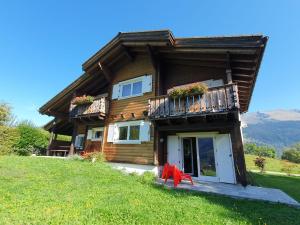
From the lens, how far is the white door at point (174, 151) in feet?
37.5

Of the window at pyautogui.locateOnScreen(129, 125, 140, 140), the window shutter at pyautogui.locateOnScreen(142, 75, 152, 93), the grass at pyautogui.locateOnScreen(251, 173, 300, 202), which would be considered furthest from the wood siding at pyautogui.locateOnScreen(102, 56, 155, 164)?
the grass at pyautogui.locateOnScreen(251, 173, 300, 202)

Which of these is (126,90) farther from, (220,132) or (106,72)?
(220,132)

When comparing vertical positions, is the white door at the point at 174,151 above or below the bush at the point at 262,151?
below

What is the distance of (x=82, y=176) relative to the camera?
880cm

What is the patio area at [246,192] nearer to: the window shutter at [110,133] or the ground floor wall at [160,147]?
the ground floor wall at [160,147]

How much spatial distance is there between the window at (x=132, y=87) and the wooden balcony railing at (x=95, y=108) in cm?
103

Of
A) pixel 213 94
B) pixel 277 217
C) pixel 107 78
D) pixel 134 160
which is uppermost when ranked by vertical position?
pixel 107 78

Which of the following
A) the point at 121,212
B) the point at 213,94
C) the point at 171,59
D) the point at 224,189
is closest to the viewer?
the point at 121,212

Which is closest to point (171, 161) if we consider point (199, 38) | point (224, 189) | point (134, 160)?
point (134, 160)

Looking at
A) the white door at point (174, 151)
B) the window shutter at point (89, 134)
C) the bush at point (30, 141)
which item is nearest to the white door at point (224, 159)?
the white door at point (174, 151)

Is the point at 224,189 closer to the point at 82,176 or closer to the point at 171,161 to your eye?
the point at 171,161

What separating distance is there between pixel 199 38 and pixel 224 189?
307 inches

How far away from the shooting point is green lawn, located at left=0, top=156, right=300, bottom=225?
4.71 m

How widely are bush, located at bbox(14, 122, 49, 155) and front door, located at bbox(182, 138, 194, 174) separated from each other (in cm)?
1524
